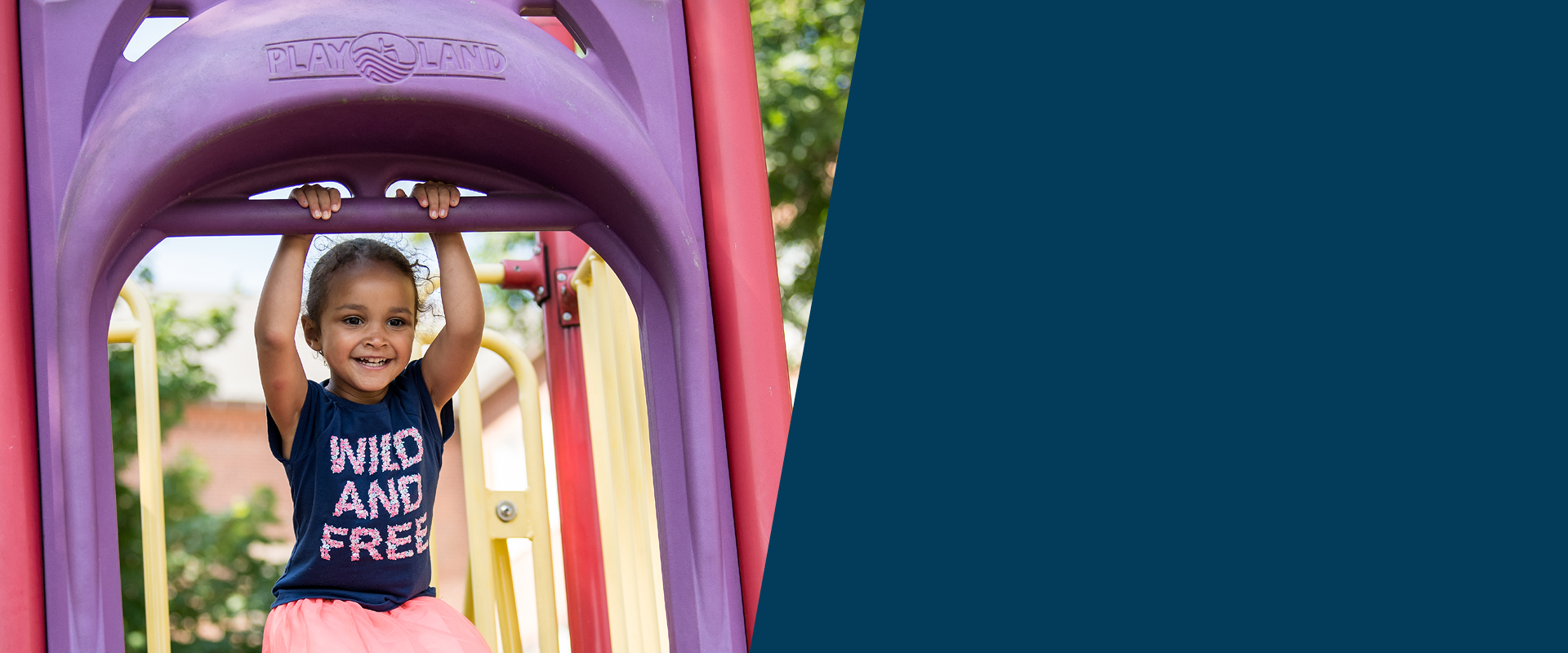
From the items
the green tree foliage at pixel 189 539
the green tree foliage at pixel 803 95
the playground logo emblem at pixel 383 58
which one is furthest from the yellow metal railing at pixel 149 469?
the green tree foliage at pixel 803 95

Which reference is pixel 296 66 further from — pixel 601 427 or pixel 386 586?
pixel 601 427

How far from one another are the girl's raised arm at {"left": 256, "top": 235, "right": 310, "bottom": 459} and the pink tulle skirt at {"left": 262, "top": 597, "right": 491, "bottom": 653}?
339mm

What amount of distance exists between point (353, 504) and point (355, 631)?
205 millimetres

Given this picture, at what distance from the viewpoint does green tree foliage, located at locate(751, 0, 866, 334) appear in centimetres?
744

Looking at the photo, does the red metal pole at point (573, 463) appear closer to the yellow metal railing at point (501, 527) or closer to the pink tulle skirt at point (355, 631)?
the yellow metal railing at point (501, 527)

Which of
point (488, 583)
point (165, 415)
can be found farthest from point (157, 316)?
point (488, 583)

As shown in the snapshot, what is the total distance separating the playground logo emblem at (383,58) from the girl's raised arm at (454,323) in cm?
37

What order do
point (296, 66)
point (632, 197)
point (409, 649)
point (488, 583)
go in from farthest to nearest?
point (488, 583) < point (409, 649) < point (632, 197) < point (296, 66)

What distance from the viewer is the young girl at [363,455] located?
2.09m

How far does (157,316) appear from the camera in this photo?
283 inches

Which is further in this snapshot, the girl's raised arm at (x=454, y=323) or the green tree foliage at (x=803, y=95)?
the green tree foliage at (x=803, y=95)

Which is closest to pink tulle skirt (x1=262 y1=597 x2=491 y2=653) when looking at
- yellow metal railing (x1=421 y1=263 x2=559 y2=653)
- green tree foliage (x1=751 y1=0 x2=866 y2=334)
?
yellow metal railing (x1=421 y1=263 x2=559 y2=653)

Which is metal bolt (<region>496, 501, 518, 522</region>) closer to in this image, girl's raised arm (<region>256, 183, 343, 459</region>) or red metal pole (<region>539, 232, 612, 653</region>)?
red metal pole (<region>539, 232, 612, 653</region>)

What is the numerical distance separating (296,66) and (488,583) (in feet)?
5.09
